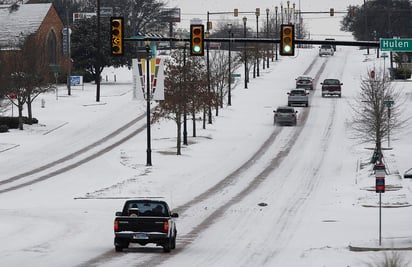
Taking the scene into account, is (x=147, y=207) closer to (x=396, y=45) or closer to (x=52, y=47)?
(x=396, y=45)

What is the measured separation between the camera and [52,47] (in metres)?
123

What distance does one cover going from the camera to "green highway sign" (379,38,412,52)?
36.9 meters

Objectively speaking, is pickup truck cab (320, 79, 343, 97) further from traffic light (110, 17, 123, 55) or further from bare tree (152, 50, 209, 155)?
traffic light (110, 17, 123, 55)

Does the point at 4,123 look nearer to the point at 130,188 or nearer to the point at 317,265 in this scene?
the point at 130,188

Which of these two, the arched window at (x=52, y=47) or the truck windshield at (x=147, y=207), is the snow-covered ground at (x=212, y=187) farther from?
the arched window at (x=52, y=47)

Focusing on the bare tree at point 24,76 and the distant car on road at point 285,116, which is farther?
the distant car on road at point 285,116

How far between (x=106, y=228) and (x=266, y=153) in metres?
30.9

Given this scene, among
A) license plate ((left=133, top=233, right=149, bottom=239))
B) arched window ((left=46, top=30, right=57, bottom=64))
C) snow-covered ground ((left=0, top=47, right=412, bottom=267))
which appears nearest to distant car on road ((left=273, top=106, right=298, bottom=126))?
snow-covered ground ((left=0, top=47, right=412, bottom=267))

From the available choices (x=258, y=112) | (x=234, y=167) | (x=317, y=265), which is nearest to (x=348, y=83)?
(x=258, y=112)

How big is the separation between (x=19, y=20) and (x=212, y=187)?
241 ft

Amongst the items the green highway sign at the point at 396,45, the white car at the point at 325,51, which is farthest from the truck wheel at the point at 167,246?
the white car at the point at 325,51

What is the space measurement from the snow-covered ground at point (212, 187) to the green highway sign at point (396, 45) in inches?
270

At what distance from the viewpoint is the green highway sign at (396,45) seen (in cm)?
3691

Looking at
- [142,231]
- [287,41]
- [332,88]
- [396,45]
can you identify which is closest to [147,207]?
[142,231]
